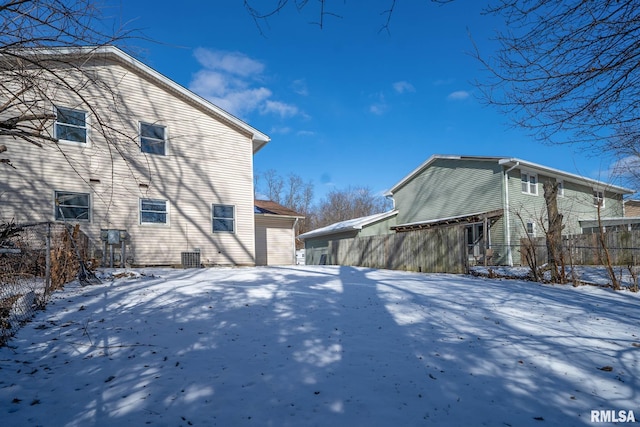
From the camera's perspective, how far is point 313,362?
3.65 meters

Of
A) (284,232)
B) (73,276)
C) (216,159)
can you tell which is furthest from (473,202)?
(73,276)

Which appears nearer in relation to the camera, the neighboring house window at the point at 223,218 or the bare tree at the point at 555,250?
the bare tree at the point at 555,250

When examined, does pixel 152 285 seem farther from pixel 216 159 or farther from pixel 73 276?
pixel 216 159

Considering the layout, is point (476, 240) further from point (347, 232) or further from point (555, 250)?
point (555, 250)

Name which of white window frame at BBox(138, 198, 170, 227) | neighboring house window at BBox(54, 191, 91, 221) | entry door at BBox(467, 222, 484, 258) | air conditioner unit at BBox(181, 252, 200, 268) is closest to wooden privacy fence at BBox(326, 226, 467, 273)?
entry door at BBox(467, 222, 484, 258)

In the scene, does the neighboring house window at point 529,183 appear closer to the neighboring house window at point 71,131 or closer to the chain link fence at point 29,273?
the chain link fence at point 29,273

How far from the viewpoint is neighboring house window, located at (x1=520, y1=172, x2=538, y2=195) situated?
17688mm

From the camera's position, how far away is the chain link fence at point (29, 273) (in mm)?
4496

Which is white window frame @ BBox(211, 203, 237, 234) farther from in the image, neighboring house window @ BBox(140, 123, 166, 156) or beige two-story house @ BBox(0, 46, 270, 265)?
neighboring house window @ BBox(140, 123, 166, 156)

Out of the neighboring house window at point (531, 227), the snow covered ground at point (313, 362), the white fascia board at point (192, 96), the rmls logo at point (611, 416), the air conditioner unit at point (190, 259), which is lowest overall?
the rmls logo at point (611, 416)

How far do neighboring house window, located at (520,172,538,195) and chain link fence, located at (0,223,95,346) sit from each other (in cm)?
1878

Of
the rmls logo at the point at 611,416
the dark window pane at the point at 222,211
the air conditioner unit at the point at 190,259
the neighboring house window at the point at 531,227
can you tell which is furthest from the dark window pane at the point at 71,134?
the neighboring house window at the point at 531,227

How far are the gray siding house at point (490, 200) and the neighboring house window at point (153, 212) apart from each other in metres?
12.8

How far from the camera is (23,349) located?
383 cm
